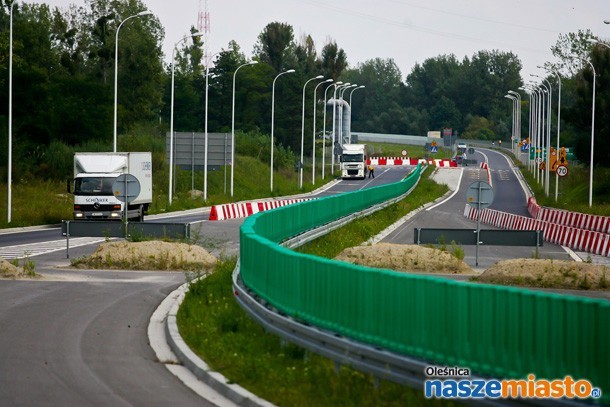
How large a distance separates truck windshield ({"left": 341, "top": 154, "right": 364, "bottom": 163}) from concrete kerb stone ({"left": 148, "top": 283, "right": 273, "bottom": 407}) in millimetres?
92110

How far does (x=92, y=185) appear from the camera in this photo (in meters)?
45.7

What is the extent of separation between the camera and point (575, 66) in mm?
163000

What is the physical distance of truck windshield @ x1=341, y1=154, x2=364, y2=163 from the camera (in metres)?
112

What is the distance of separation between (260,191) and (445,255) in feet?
190

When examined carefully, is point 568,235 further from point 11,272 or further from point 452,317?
point 452,317

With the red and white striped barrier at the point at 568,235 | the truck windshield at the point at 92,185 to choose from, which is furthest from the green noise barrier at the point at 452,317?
the truck windshield at the point at 92,185

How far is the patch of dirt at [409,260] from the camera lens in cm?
2962

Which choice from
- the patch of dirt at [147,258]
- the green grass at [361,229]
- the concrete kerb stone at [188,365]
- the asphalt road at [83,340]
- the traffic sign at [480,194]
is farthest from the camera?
the green grass at [361,229]

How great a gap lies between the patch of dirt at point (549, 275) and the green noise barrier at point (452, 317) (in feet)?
37.6

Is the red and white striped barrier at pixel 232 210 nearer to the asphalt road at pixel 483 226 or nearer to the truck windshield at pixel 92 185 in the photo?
the asphalt road at pixel 483 226

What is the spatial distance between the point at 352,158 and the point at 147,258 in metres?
84.2

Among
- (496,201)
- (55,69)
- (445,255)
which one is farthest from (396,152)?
(445,255)

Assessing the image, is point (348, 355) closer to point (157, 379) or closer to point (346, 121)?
point (157, 379)

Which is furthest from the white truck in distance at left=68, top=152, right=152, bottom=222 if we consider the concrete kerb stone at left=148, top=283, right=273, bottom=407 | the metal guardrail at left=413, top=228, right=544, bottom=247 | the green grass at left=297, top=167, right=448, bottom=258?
the concrete kerb stone at left=148, top=283, right=273, bottom=407
